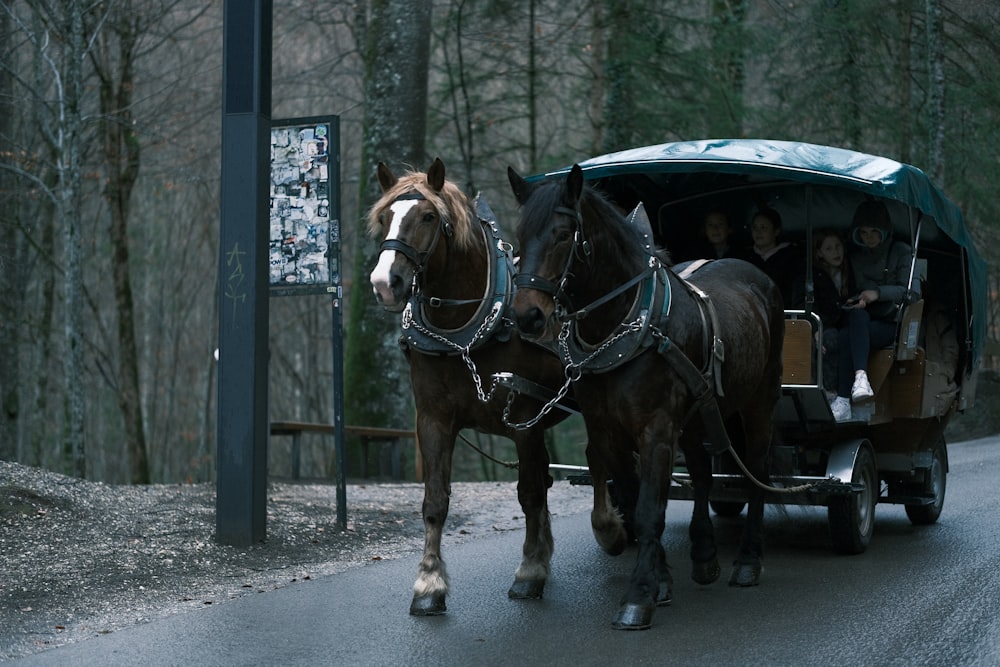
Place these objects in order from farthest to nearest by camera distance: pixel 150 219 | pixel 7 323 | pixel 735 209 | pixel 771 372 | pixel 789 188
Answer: pixel 150 219 < pixel 7 323 < pixel 735 209 < pixel 789 188 < pixel 771 372

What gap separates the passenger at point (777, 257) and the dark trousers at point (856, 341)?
0.53 metres

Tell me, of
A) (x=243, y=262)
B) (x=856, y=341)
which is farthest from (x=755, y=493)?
(x=243, y=262)

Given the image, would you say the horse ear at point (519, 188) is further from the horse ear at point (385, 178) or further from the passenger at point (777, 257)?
the passenger at point (777, 257)

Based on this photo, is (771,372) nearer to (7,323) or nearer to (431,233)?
(431,233)

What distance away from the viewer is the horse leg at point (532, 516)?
693 centimetres

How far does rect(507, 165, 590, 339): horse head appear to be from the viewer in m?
5.82

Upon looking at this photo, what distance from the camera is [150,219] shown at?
1169 inches

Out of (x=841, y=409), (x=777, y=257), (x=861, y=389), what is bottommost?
(x=841, y=409)

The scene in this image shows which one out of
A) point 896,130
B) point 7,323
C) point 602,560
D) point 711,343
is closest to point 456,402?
point 711,343

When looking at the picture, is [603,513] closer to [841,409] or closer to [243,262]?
[841,409]

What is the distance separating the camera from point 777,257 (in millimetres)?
9102

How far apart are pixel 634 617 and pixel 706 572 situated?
54.3 inches

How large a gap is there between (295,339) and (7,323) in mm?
17646

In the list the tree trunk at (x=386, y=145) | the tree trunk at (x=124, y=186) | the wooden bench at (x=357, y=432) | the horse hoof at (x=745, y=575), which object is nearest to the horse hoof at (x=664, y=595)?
the horse hoof at (x=745, y=575)
